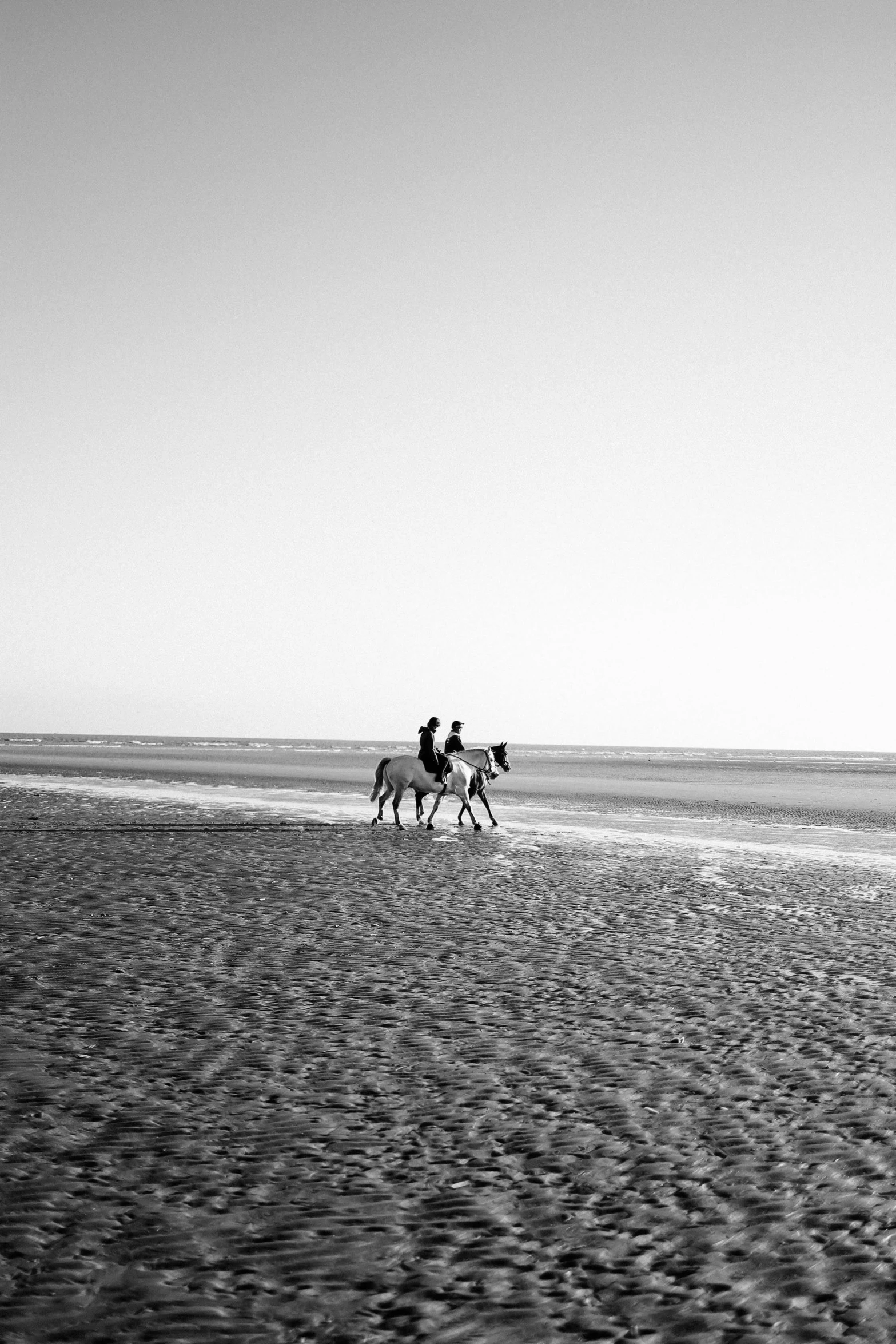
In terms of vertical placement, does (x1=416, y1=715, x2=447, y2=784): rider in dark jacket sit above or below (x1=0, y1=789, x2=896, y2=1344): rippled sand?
above

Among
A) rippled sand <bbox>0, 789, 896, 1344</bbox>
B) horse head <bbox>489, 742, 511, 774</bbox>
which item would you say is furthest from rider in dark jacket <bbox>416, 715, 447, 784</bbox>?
rippled sand <bbox>0, 789, 896, 1344</bbox>

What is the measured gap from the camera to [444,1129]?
556 centimetres

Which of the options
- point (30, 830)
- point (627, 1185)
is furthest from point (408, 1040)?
point (30, 830)

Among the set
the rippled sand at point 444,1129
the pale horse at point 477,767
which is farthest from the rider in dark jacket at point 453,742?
the rippled sand at point 444,1129

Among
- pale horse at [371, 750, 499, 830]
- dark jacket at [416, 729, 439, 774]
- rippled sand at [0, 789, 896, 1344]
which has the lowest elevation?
rippled sand at [0, 789, 896, 1344]

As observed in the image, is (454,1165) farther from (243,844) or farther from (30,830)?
(30,830)

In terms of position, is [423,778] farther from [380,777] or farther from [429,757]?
[380,777]

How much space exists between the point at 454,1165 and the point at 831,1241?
1.76m

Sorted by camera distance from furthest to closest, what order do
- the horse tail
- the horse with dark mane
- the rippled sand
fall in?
1. the horse with dark mane
2. the horse tail
3. the rippled sand

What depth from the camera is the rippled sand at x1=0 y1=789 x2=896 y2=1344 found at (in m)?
3.83

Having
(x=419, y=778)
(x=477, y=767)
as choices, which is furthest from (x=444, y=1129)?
(x=477, y=767)

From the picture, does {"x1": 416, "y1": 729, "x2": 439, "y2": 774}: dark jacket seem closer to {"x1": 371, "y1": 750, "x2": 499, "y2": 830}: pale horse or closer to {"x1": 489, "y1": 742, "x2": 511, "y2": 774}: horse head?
{"x1": 371, "y1": 750, "x2": 499, "y2": 830}: pale horse

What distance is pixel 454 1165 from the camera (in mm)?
5062

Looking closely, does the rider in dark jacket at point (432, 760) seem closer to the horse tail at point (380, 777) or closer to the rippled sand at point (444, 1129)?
the horse tail at point (380, 777)
